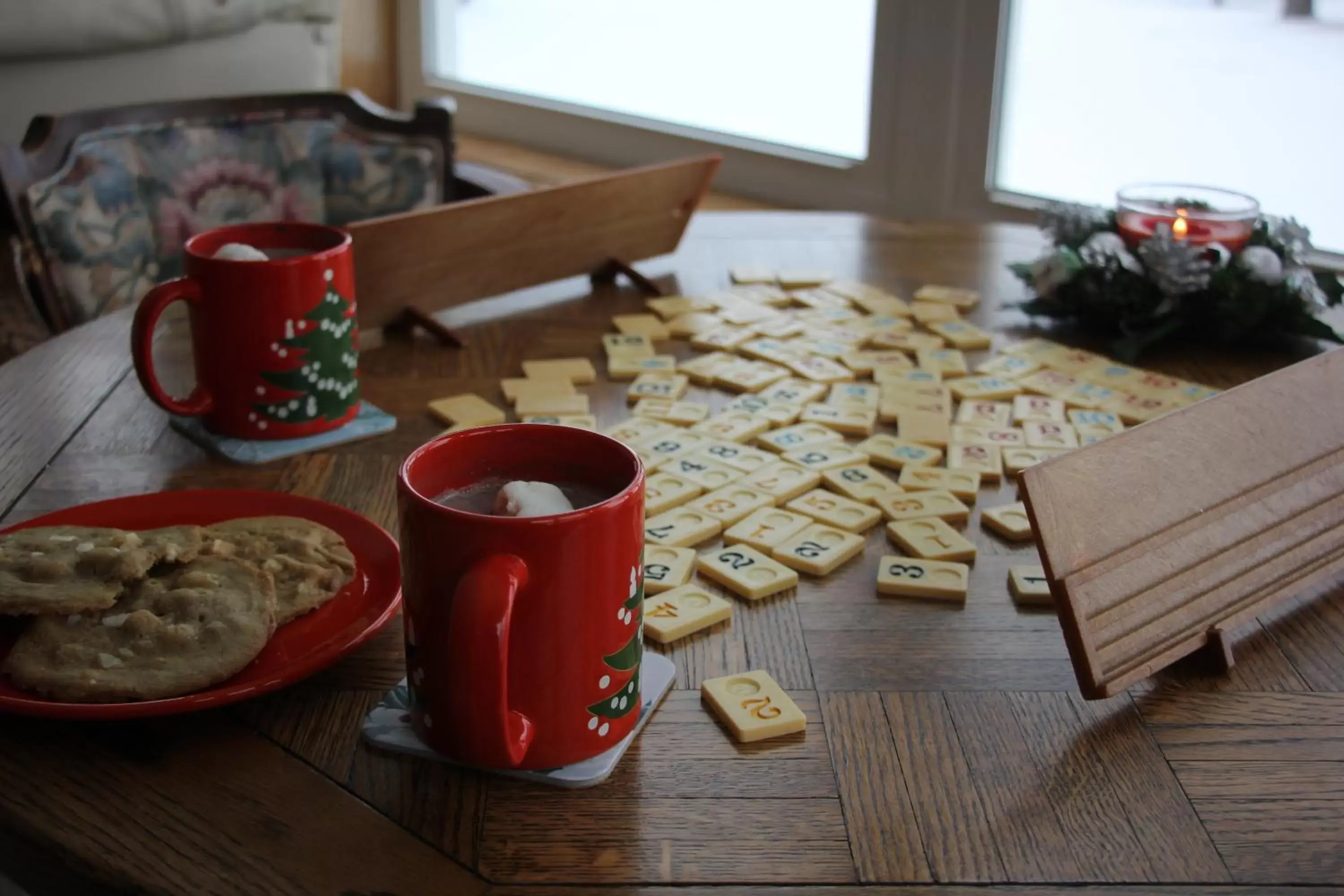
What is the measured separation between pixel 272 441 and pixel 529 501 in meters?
0.47

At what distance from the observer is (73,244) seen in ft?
4.79

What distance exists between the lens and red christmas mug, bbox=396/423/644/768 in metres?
0.55

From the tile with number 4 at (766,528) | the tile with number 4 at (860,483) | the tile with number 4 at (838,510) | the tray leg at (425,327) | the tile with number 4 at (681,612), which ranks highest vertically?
the tray leg at (425,327)

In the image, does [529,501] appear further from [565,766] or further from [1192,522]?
[1192,522]

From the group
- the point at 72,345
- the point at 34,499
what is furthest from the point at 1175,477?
the point at 72,345

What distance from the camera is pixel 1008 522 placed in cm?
86

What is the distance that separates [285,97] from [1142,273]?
3.67 feet

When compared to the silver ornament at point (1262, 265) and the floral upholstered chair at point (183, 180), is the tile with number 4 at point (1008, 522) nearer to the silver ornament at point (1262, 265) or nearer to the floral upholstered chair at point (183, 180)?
the silver ornament at point (1262, 265)

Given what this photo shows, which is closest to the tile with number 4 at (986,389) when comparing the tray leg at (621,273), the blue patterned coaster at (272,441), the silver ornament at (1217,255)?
the silver ornament at (1217,255)

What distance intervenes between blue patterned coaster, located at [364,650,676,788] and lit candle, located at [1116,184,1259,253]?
2.75 feet

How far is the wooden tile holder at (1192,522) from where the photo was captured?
646 mm

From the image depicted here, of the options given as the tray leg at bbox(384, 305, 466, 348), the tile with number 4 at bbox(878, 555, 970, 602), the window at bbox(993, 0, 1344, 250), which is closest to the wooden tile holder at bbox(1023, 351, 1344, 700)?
the tile with number 4 at bbox(878, 555, 970, 602)

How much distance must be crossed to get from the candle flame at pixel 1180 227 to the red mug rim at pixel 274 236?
81 cm

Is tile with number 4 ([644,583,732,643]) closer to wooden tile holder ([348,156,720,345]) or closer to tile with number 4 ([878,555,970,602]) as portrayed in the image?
tile with number 4 ([878,555,970,602])
